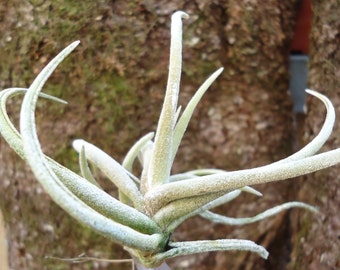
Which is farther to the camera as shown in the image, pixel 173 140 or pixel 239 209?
pixel 239 209

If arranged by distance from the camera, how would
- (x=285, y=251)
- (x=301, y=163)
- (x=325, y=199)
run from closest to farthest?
1. (x=301, y=163)
2. (x=325, y=199)
3. (x=285, y=251)

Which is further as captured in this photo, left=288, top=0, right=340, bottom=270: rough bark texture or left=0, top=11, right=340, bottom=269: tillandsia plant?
left=288, top=0, right=340, bottom=270: rough bark texture

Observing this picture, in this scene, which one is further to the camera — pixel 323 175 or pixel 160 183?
pixel 323 175

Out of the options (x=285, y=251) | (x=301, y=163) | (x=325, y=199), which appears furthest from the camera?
(x=285, y=251)

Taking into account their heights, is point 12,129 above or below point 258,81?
above

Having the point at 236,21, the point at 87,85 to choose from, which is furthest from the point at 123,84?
the point at 236,21

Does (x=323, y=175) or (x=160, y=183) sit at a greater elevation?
(x=160, y=183)

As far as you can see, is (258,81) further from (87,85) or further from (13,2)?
(13,2)

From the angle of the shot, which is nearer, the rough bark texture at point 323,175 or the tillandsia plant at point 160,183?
the tillandsia plant at point 160,183

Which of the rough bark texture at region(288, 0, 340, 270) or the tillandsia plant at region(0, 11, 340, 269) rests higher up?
the tillandsia plant at region(0, 11, 340, 269)

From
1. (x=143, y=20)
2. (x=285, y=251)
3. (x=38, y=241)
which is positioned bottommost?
(x=285, y=251)

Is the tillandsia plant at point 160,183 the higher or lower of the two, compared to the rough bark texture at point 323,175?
higher
